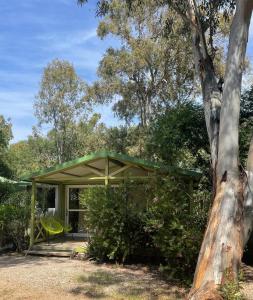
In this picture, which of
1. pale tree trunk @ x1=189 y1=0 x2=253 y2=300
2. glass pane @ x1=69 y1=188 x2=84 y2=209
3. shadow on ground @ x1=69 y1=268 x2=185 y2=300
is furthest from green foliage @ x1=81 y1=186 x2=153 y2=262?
glass pane @ x1=69 y1=188 x2=84 y2=209

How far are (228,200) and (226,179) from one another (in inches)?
14.7

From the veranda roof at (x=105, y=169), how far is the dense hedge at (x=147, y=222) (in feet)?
2.26

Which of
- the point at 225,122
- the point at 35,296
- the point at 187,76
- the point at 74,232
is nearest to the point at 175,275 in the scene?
the point at 35,296

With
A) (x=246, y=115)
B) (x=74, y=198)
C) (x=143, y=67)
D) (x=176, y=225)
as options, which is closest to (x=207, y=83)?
(x=176, y=225)

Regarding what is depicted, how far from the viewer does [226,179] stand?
6.94m

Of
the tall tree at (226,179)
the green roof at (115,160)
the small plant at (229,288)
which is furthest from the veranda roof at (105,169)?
the small plant at (229,288)

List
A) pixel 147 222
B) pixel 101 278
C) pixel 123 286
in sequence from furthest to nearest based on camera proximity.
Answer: pixel 147 222 → pixel 101 278 → pixel 123 286

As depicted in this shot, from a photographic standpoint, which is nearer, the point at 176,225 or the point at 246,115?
the point at 176,225

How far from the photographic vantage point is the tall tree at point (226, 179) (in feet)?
20.7

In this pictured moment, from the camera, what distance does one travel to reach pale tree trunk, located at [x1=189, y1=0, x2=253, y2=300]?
6.28 meters

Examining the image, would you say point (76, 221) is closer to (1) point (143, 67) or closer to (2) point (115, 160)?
(2) point (115, 160)

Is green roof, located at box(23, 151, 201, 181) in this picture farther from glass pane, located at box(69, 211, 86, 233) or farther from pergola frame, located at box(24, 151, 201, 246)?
glass pane, located at box(69, 211, 86, 233)

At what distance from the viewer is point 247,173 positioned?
23.3 feet

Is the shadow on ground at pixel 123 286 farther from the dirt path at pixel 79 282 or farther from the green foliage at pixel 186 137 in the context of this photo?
the green foliage at pixel 186 137
